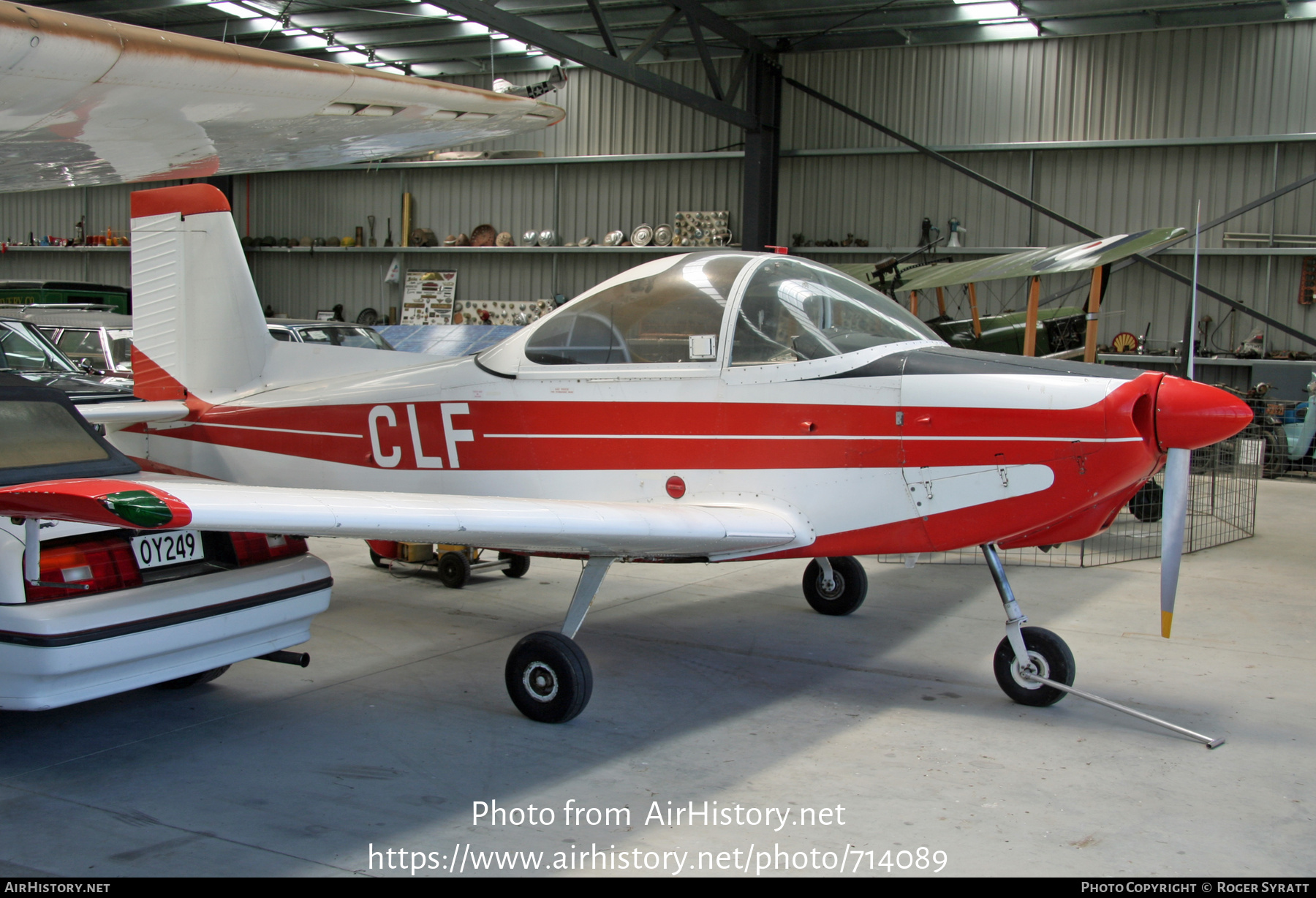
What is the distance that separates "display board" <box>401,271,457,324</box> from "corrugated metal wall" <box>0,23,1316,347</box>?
0.28 m

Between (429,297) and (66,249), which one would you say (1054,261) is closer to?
(429,297)

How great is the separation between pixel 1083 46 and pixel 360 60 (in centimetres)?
1281

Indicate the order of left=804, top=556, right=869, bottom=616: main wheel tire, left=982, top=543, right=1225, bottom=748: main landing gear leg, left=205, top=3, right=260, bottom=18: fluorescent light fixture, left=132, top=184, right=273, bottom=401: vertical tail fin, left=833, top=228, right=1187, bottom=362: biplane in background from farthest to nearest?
left=205, top=3, right=260, bottom=18: fluorescent light fixture → left=833, top=228, right=1187, bottom=362: biplane in background → left=132, top=184, right=273, bottom=401: vertical tail fin → left=804, top=556, right=869, bottom=616: main wheel tire → left=982, top=543, right=1225, bottom=748: main landing gear leg

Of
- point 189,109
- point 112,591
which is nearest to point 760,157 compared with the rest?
point 189,109

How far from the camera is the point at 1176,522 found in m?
Answer: 3.63

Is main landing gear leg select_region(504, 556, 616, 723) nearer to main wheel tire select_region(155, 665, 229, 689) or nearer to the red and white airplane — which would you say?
the red and white airplane

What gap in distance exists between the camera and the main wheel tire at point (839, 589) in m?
5.70

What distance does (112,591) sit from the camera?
127 inches

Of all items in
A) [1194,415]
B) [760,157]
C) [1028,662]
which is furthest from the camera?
[760,157]

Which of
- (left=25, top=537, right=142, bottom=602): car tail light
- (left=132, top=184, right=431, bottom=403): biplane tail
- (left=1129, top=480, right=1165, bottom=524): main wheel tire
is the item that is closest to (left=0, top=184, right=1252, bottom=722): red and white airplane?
(left=25, top=537, right=142, bottom=602): car tail light

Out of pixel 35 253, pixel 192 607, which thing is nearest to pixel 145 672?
pixel 192 607

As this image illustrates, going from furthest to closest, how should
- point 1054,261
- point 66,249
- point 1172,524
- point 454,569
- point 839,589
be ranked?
point 66,249 < point 1054,261 < point 454,569 < point 839,589 < point 1172,524

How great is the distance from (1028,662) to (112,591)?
3.46 meters

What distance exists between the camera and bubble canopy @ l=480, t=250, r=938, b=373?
412 cm
